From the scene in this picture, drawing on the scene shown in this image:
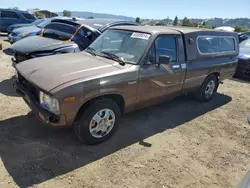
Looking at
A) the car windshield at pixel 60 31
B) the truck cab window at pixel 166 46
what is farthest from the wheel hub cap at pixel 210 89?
the car windshield at pixel 60 31

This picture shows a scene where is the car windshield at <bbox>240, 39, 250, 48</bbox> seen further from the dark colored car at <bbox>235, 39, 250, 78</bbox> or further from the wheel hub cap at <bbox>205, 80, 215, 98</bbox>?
the wheel hub cap at <bbox>205, 80, 215, 98</bbox>

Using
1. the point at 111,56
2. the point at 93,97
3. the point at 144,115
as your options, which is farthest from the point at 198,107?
the point at 93,97

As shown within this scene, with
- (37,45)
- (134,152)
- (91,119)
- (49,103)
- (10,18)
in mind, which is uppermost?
(10,18)

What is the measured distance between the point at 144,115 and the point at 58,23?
13.2ft

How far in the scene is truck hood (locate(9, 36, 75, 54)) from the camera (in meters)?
5.29

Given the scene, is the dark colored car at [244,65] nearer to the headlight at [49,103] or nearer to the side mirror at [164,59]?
the side mirror at [164,59]

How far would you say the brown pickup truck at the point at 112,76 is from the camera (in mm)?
3024

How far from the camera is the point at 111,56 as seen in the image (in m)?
3.90

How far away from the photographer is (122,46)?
4074mm

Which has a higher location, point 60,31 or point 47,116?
point 60,31

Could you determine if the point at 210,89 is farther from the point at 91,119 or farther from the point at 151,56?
the point at 91,119

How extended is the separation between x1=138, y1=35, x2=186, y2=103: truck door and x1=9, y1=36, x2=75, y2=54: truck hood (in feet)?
8.71

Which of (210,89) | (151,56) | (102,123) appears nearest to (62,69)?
(102,123)

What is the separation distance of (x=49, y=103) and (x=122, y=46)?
1758mm
